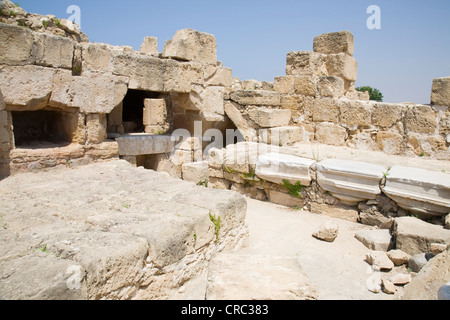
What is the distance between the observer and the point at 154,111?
636 centimetres

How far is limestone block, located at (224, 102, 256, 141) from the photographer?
640 cm

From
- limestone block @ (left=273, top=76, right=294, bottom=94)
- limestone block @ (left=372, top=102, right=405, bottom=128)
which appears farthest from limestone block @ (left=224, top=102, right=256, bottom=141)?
limestone block @ (left=372, top=102, right=405, bottom=128)

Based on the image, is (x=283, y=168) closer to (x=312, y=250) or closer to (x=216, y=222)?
(x=312, y=250)

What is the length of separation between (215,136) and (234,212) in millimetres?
3806

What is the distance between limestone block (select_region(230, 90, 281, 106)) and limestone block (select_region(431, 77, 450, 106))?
2.80 metres

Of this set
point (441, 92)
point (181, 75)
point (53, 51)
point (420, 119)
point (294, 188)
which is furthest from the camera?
point (181, 75)

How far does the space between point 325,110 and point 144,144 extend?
139 inches

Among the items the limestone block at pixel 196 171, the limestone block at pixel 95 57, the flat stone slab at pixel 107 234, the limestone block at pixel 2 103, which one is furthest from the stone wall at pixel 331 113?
the limestone block at pixel 2 103

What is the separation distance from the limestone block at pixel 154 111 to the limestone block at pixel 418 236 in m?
4.68

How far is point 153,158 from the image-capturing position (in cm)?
611

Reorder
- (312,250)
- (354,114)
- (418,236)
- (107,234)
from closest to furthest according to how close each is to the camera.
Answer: (107,234), (418,236), (312,250), (354,114)

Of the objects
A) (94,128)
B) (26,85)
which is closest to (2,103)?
(26,85)

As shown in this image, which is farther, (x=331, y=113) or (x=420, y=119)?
(x=331, y=113)
